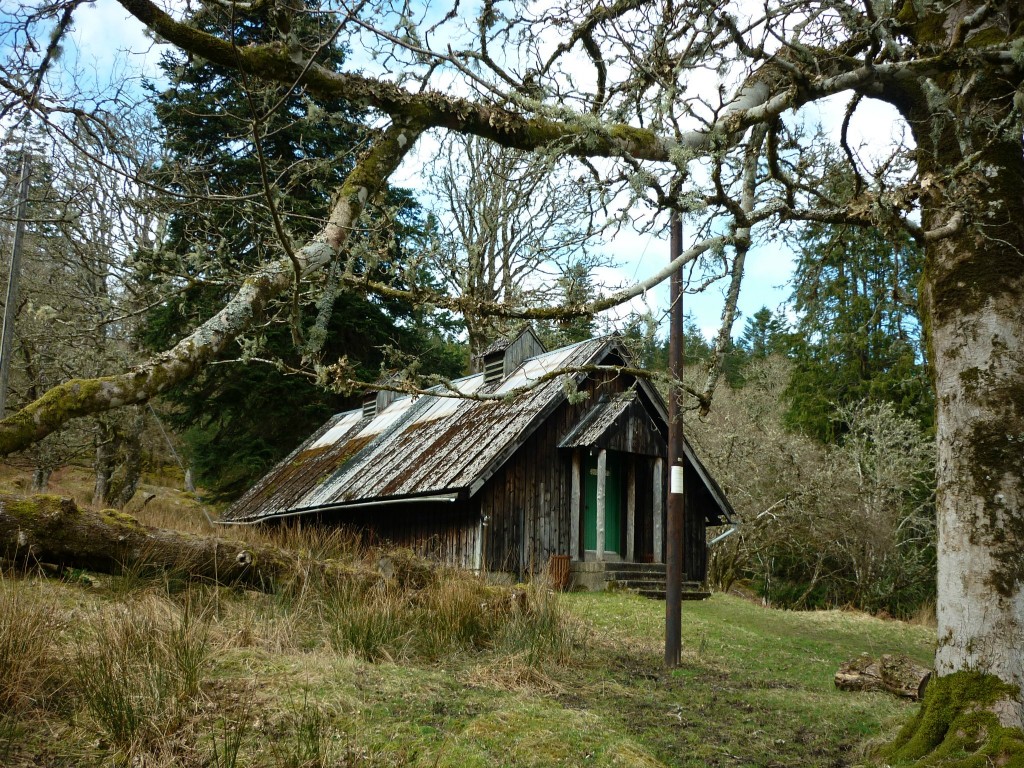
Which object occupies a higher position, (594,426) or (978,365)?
(594,426)

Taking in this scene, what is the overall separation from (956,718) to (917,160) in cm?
383

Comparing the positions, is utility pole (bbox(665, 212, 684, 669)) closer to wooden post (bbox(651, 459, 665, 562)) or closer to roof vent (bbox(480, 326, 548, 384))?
wooden post (bbox(651, 459, 665, 562))

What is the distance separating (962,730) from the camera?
4.77m

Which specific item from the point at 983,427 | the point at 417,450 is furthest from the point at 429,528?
the point at 983,427

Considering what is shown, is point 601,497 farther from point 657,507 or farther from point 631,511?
point 657,507

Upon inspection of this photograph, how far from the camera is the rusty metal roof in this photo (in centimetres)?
1569

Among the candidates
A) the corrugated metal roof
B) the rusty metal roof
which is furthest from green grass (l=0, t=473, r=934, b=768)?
the corrugated metal roof

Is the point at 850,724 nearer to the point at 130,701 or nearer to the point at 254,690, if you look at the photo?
the point at 254,690

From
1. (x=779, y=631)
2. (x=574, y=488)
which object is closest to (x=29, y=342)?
(x=574, y=488)

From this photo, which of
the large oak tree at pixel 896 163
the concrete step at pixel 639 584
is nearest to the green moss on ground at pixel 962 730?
the large oak tree at pixel 896 163

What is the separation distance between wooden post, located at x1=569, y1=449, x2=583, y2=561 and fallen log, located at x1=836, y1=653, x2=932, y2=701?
27.3 ft

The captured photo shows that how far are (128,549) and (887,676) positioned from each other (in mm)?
8209

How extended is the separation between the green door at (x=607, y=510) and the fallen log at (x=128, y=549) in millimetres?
9233

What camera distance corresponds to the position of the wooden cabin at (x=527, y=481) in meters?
16.3
